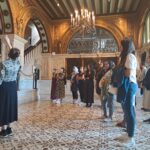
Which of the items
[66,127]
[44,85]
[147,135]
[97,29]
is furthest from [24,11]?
[147,135]

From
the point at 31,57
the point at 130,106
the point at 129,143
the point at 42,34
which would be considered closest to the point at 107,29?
the point at 42,34

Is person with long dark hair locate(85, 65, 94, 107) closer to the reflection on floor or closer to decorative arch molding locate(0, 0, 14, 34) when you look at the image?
the reflection on floor

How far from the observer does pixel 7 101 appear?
3.75 metres

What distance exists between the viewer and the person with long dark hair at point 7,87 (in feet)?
12.0

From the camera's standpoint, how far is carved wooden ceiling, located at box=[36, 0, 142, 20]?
11.6 m

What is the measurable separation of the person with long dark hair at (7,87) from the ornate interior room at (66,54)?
297mm

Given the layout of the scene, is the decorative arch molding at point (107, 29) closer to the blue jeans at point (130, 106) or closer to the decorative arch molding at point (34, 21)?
the decorative arch molding at point (34, 21)

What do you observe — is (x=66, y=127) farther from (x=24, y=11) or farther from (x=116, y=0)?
(x=116, y=0)

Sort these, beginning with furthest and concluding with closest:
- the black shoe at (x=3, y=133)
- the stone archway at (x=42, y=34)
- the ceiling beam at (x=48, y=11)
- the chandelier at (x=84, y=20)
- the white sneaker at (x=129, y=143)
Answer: the stone archway at (x=42, y=34) → the ceiling beam at (x=48, y=11) → the chandelier at (x=84, y=20) → the black shoe at (x=3, y=133) → the white sneaker at (x=129, y=143)

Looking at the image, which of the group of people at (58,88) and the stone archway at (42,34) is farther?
the stone archway at (42,34)

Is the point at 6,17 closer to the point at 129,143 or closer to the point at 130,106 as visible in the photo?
the point at 130,106

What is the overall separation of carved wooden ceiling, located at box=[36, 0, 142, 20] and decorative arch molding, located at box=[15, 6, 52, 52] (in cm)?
56

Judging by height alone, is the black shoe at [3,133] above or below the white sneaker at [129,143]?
above

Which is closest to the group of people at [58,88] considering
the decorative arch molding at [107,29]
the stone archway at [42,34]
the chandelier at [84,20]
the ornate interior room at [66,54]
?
the ornate interior room at [66,54]
